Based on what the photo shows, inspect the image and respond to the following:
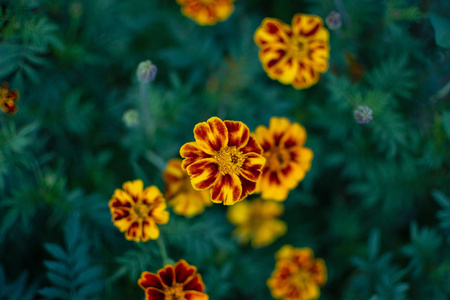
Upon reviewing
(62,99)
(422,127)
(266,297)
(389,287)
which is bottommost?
(266,297)

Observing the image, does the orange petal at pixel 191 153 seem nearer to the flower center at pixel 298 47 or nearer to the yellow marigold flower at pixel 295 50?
the yellow marigold flower at pixel 295 50

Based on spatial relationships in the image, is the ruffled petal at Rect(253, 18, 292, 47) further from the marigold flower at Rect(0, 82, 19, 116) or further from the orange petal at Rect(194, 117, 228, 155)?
the marigold flower at Rect(0, 82, 19, 116)

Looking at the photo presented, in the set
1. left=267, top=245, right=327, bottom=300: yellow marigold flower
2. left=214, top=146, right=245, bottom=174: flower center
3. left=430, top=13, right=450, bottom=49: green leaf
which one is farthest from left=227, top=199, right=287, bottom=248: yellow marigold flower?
left=430, top=13, right=450, bottom=49: green leaf

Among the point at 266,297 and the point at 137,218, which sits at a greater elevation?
the point at 137,218

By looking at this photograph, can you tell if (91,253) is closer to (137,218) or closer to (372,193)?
(137,218)

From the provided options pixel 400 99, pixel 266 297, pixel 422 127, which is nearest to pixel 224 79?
pixel 400 99

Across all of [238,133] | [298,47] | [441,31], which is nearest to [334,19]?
[298,47]
